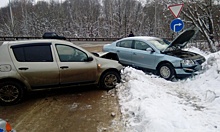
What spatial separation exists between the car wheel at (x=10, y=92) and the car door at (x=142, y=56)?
480 centimetres

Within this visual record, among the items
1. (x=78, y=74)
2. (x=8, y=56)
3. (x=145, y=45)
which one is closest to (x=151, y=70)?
(x=145, y=45)

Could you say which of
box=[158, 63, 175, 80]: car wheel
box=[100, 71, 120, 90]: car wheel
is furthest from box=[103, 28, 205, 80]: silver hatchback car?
box=[100, 71, 120, 90]: car wheel

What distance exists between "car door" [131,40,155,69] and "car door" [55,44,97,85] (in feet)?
9.14

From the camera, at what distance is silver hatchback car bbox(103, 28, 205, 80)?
7.20 metres

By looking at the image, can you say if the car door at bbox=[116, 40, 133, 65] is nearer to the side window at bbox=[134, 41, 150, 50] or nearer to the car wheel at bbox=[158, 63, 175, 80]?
the side window at bbox=[134, 41, 150, 50]

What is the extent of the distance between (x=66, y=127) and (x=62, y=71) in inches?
77.1

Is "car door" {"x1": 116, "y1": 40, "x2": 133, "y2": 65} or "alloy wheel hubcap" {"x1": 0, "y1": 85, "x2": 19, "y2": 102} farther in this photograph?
"car door" {"x1": 116, "y1": 40, "x2": 133, "y2": 65}

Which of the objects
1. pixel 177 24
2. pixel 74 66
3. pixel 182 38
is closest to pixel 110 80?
pixel 74 66

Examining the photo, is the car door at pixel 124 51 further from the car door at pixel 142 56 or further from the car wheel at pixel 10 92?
the car wheel at pixel 10 92

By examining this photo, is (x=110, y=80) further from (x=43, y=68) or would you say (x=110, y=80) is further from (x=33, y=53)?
(x=33, y=53)

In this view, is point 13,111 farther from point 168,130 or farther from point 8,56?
point 168,130

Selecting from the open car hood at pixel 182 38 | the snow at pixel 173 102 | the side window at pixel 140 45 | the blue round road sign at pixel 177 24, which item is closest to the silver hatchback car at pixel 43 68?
the snow at pixel 173 102

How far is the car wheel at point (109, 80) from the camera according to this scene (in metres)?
6.36

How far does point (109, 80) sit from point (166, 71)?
245 centimetres
